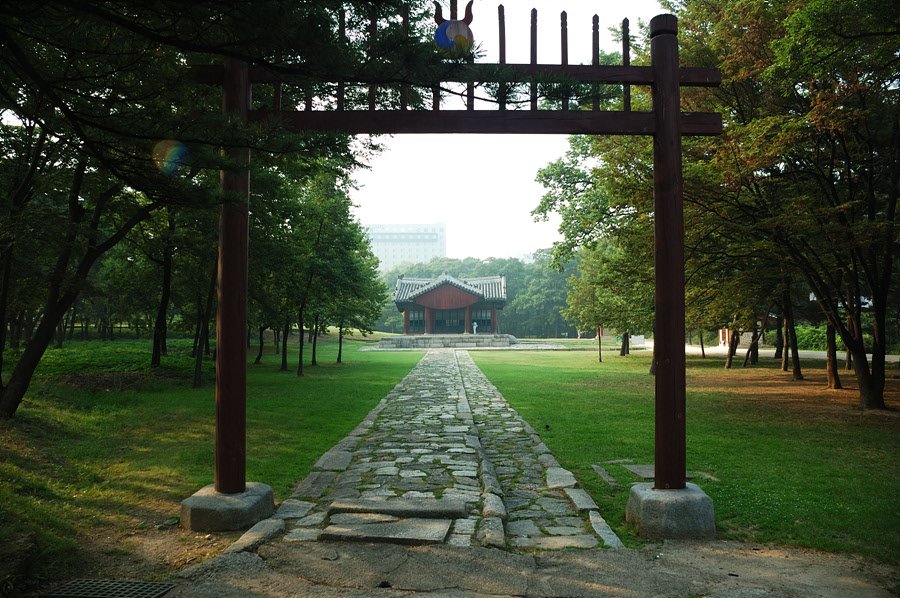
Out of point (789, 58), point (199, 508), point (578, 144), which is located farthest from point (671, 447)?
point (578, 144)

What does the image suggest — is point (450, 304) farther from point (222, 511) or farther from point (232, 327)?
point (222, 511)

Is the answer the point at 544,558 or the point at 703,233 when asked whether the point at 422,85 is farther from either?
the point at 703,233

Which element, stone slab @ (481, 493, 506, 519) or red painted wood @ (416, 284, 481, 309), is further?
red painted wood @ (416, 284, 481, 309)

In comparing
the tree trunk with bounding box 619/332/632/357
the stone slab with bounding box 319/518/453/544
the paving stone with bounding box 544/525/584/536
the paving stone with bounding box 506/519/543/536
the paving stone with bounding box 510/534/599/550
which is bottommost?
the paving stone with bounding box 506/519/543/536

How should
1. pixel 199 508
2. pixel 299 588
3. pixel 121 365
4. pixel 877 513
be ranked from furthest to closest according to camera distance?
pixel 121 365 → pixel 877 513 → pixel 199 508 → pixel 299 588

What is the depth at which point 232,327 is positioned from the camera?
17.1ft

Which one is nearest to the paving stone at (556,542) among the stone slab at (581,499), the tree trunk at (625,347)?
the stone slab at (581,499)

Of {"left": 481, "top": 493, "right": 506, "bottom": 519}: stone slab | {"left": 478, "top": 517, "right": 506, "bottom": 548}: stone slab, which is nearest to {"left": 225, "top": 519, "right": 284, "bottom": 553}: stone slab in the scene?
{"left": 478, "top": 517, "right": 506, "bottom": 548}: stone slab

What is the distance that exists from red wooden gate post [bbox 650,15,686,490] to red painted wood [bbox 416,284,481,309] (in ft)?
163

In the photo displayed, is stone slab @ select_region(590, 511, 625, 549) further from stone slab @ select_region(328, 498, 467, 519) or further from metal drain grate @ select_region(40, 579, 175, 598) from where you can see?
metal drain grate @ select_region(40, 579, 175, 598)

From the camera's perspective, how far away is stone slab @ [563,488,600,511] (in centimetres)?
562

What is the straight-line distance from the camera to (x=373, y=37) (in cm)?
420

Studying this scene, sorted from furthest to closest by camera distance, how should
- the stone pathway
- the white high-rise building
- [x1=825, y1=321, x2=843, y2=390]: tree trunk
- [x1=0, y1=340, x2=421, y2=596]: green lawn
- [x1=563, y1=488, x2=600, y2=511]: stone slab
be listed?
the white high-rise building → [x1=825, y1=321, x2=843, y2=390]: tree trunk → [x1=563, y1=488, x2=600, y2=511]: stone slab → [x1=0, y1=340, x2=421, y2=596]: green lawn → the stone pathway

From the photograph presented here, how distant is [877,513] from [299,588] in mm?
5107
